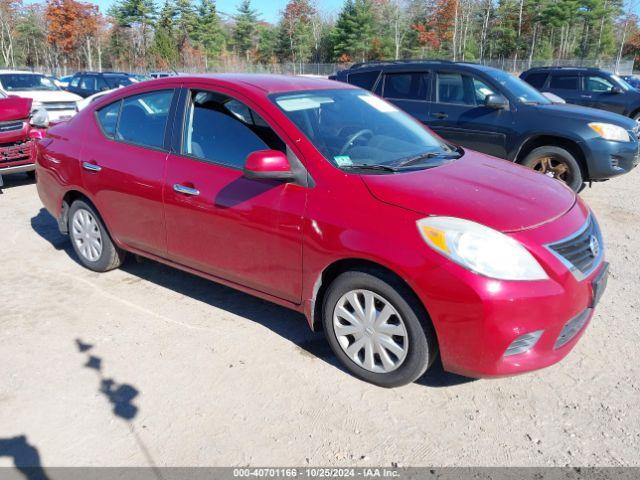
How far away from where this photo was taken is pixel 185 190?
3.65 m

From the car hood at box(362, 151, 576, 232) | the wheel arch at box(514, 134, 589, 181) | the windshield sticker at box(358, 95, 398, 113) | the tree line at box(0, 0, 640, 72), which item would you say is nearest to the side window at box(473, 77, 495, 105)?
the wheel arch at box(514, 134, 589, 181)

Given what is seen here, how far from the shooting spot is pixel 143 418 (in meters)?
2.85

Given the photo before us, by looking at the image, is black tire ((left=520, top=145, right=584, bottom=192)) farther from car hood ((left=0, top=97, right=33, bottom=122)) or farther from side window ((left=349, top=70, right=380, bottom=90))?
car hood ((left=0, top=97, right=33, bottom=122))

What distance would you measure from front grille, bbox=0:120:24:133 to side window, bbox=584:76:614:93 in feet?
38.7

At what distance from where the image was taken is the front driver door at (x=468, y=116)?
23.3ft

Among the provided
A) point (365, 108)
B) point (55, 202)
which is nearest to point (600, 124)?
point (365, 108)

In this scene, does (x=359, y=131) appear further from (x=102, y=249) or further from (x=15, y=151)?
(x=15, y=151)

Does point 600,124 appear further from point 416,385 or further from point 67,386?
point 67,386

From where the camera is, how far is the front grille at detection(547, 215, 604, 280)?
272 cm

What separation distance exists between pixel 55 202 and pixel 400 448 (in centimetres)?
393

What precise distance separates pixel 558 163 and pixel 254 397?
5.56m

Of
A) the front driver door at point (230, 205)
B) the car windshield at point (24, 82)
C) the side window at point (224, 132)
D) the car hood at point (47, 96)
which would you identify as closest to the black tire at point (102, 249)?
the front driver door at point (230, 205)

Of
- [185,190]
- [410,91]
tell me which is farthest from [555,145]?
[185,190]

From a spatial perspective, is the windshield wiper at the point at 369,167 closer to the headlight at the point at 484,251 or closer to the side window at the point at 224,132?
the side window at the point at 224,132
